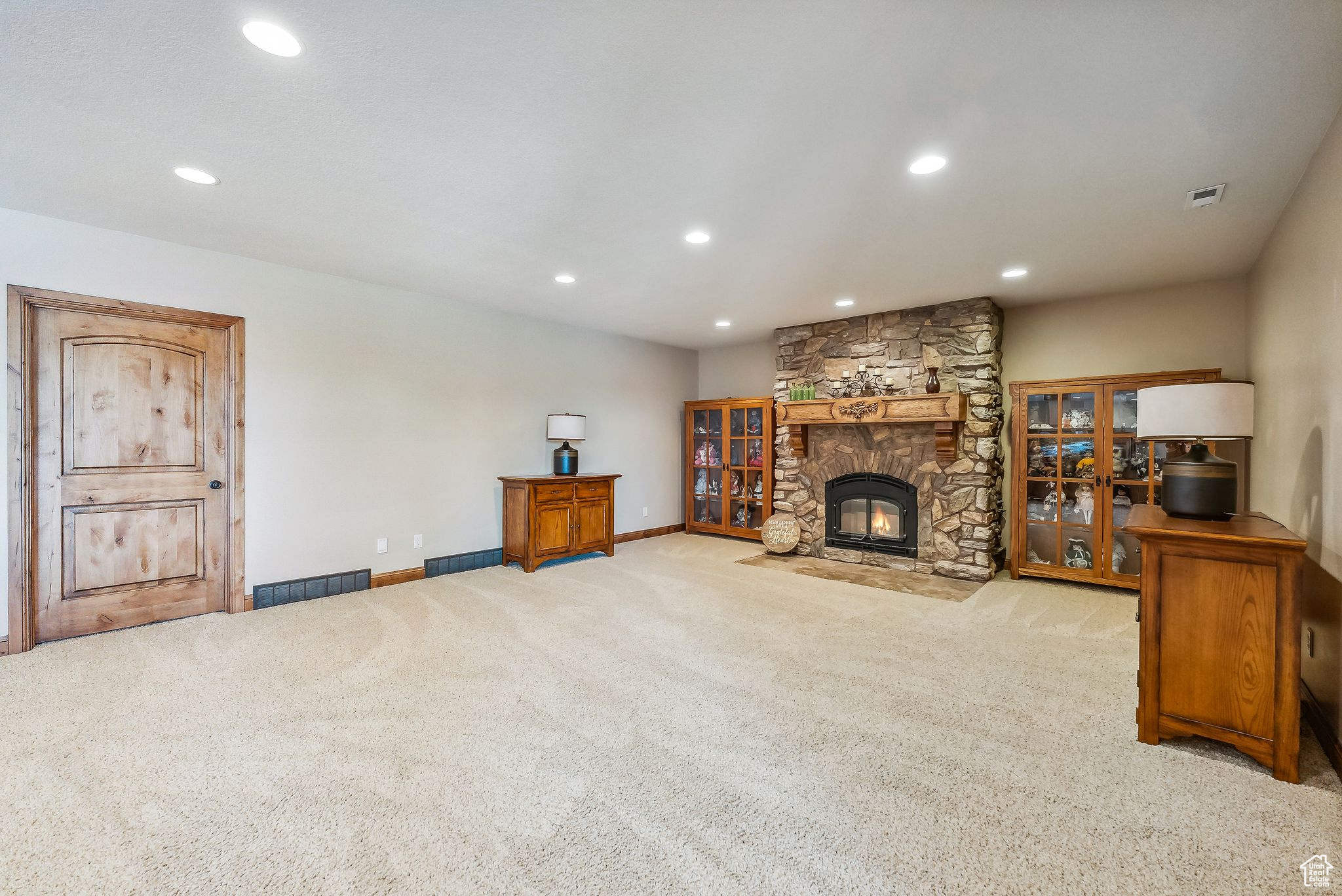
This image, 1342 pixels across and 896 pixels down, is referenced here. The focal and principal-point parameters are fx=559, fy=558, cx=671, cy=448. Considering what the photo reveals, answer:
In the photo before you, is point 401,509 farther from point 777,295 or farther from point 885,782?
point 885,782

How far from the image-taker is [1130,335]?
4566mm

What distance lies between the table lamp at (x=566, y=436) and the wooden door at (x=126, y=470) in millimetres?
2461

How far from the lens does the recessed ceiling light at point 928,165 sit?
93.8 inches

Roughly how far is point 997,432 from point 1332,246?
282 cm

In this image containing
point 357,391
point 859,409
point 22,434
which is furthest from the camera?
point 859,409

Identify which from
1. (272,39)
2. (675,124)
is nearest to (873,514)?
(675,124)

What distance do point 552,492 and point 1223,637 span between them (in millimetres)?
4332

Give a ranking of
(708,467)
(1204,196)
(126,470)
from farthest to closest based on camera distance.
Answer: (708,467)
(126,470)
(1204,196)

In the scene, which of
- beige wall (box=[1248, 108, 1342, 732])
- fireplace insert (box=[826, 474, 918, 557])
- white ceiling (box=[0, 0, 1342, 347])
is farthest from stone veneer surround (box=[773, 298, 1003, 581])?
beige wall (box=[1248, 108, 1342, 732])

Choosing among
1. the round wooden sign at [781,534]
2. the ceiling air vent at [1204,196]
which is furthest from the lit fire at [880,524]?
the ceiling air vent at [1204,196]

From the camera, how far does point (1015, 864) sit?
1536 mm

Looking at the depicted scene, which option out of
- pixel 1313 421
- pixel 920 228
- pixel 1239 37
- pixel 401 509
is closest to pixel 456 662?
pixel 401 509

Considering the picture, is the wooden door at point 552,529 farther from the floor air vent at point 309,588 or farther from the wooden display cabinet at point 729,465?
the wooden display cabinet at point 729,465

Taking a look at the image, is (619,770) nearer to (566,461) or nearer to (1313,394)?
(1313,394)
